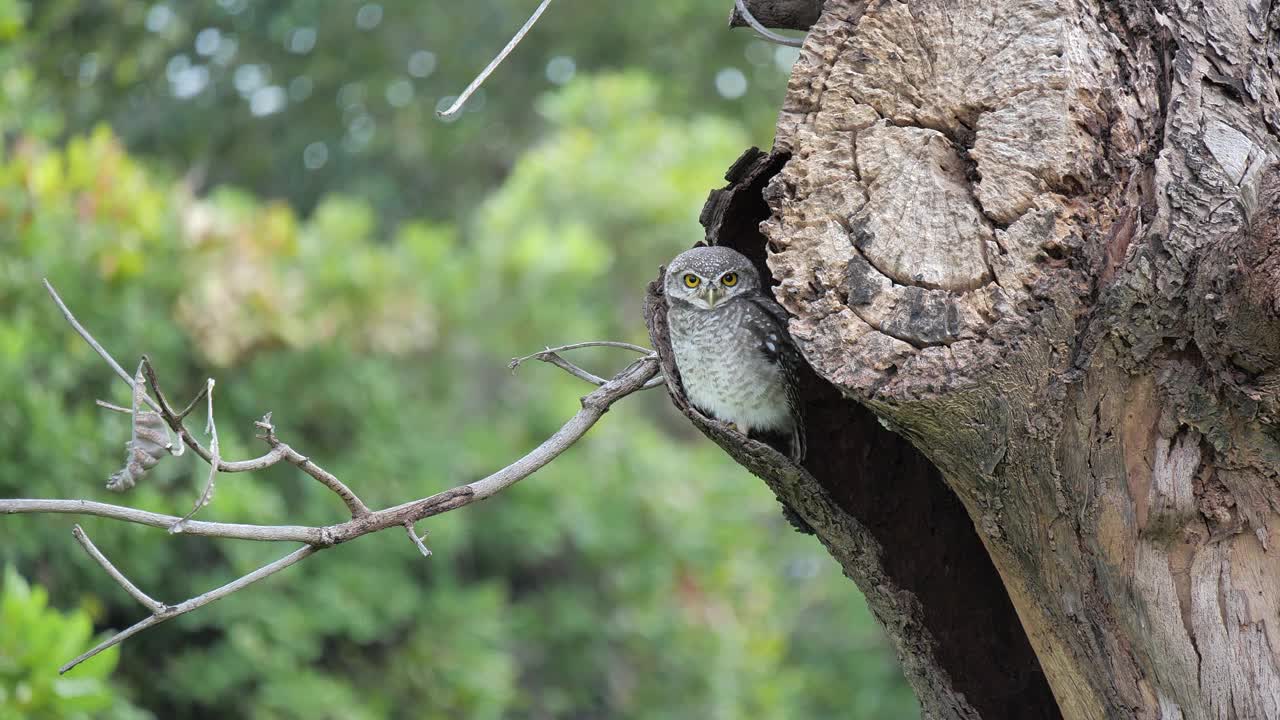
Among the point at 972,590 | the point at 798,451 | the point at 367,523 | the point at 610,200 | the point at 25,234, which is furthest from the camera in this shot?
the point at 610,200

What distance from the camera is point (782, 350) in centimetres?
316

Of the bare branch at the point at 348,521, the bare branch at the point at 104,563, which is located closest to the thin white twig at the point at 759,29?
the bare branch at the point at 348,521

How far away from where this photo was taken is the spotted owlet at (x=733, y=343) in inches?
124

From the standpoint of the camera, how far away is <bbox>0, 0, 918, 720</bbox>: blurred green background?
4.58m

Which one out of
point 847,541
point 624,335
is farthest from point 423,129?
point 847,541

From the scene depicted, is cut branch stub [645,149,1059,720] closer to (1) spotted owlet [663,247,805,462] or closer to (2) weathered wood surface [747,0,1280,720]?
(2) weathered wood surface [747,0,1280,720]

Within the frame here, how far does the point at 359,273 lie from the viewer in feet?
18.7

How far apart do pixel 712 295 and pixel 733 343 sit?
0.50 ft

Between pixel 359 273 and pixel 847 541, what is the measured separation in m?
4.05

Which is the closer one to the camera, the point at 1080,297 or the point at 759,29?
the point at 1080,297

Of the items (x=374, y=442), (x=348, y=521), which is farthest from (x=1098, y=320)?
(x=374, y=442)

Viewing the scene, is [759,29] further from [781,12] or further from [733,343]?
[733,343]

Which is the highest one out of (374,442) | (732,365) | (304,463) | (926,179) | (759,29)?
(759,29)

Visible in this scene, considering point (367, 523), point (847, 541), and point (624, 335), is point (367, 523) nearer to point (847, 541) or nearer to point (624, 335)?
point (847, 541)
